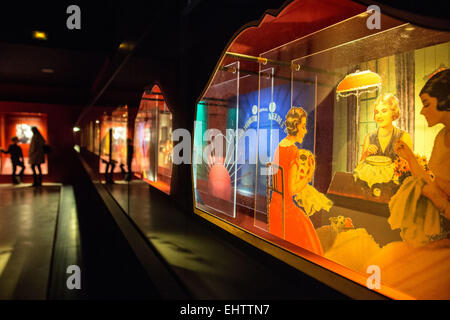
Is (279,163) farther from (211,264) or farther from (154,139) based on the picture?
(154,139)

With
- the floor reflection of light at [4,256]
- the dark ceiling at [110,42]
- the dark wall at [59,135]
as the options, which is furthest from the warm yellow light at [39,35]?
the dark wall at [59,135]

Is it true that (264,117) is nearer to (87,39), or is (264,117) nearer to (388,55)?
(388,55)

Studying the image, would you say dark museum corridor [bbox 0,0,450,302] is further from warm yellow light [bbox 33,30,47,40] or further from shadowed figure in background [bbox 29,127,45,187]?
shadowed figure in background [bbox 29,127,45,187]

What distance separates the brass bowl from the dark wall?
12887 mm

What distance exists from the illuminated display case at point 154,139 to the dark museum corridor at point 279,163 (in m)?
0.05

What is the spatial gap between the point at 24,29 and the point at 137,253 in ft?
20.4

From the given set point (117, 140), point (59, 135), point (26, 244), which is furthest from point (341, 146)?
point (59, 135)

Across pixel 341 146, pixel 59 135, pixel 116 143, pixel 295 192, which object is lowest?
pixel 295 192

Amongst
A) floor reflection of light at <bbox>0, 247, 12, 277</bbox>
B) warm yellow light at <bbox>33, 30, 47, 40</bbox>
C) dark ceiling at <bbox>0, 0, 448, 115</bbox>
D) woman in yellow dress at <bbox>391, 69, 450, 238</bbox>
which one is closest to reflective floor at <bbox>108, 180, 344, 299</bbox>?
woman in yellow dress at <bbox>391, 69, 450, 238</bbox>

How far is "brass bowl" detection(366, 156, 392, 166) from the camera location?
1.79 m

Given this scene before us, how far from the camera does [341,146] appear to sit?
2.17 metres

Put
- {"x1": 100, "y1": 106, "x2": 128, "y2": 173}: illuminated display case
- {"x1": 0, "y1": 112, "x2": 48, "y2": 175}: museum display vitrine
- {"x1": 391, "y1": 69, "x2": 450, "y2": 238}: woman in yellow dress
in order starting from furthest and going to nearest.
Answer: {"x1": 0, "y1": 112, "x2": 48, "y2": 175}: museum display vitrine
{"x1": 100, "y1": 106, "x2": 128, "y2": 173}: illuminated display case
{"x1": 391, "y1": 69, "x2": 450, "y2": 238}: woman in yellow dress

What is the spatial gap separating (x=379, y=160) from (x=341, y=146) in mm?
363

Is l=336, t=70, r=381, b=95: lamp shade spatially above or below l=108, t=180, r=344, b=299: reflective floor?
above
